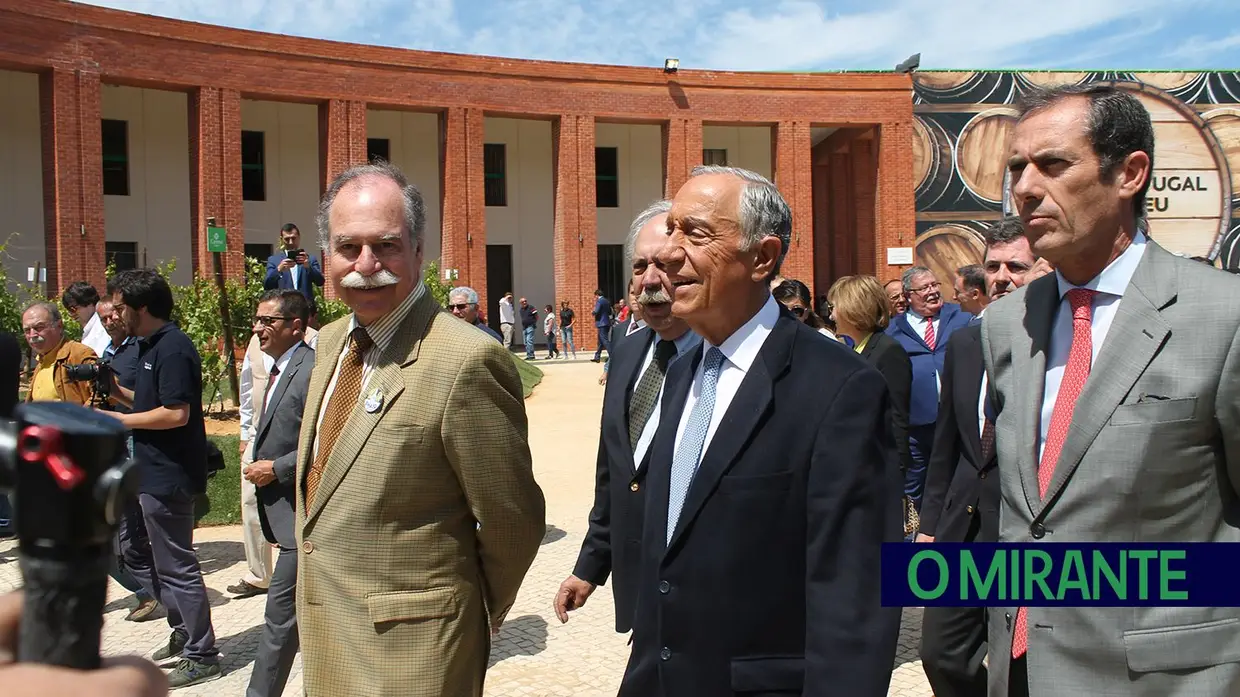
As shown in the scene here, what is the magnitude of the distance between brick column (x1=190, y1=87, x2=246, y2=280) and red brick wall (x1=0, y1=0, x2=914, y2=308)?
40 millimetres

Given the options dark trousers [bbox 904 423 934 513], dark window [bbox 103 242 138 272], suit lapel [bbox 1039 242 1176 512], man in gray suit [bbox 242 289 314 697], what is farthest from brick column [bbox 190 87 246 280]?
suit lapel [bbox 1039 242 1176 512]

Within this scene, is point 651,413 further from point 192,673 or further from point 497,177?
point 497,177

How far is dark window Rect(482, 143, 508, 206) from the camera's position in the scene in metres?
32.1

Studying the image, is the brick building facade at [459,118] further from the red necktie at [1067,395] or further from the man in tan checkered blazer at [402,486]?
the red necktie at [1067,395]

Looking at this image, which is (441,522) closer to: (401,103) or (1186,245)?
(401,103)

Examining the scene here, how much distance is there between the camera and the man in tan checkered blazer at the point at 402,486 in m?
2.57

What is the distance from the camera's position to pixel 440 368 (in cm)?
266

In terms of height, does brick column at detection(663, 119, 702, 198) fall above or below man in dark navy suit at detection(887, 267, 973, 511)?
above

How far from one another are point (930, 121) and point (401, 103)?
18.8 meters

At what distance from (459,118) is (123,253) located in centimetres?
1107

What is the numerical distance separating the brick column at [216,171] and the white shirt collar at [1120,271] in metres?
25.6

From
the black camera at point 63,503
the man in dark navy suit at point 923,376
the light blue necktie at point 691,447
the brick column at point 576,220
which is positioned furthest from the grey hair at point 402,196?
the brick column at point 576,220

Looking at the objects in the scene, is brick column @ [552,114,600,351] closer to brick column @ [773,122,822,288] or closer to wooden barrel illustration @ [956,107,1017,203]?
brick column @ [773,122,822,288]

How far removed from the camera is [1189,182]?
3209 centimetres
